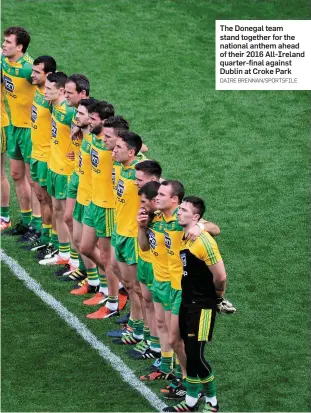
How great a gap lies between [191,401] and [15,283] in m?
3.53

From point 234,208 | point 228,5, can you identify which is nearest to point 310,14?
point 228,5

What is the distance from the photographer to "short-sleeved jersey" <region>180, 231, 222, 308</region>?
10609 mm

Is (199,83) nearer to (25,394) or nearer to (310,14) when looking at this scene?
(310,14)

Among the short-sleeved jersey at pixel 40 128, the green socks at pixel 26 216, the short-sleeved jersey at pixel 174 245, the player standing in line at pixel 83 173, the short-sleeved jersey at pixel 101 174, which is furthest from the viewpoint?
the green socks at pixel 26 216

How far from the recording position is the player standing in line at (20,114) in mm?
14586

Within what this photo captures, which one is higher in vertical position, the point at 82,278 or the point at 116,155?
the point at 116,155

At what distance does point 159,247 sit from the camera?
1134 centimetres

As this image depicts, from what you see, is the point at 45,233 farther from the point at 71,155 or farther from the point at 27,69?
the point at 27,69

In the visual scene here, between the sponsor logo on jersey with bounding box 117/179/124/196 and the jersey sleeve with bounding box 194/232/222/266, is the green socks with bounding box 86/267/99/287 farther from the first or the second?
the jersey sleeve with bounding box 194/232/222/266

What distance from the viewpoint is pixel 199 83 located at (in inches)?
731

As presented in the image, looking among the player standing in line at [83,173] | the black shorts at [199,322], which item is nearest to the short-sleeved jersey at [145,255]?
the black shorts at [199,322]

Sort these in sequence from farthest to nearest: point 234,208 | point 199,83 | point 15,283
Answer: point 199,83 < point 234,208 < point 15,283

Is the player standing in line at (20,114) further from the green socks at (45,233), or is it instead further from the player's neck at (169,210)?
the player's neck at (169,210)

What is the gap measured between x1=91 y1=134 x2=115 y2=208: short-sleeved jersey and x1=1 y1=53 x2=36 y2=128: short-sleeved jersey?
214 cm
